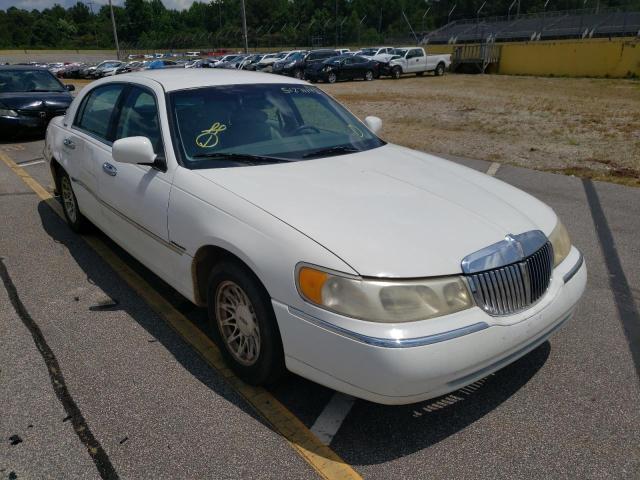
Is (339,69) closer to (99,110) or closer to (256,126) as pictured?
(99,110)

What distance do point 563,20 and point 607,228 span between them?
200ft

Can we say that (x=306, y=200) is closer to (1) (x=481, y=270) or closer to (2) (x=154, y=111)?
(1) (x=481, y=270)

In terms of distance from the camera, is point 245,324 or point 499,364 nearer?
point 499,364

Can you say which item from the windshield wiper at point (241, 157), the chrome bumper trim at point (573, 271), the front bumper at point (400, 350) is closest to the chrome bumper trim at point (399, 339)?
the front bumper at point (400, 350)

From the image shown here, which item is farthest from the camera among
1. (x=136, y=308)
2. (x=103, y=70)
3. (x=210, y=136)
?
(x=103, y=70)

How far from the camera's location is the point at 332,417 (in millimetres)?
2828

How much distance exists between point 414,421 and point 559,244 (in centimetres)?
128

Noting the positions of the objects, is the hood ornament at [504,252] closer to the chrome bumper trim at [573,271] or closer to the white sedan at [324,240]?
the white sedan at [324,240]

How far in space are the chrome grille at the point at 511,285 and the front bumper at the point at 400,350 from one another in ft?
0.17

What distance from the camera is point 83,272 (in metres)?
4.63

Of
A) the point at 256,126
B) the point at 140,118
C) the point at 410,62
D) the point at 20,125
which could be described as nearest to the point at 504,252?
the point at 256,126

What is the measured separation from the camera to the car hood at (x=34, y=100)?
11773mm

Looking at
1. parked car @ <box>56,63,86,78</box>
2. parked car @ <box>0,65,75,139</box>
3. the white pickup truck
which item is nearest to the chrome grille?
parked car @ <box>0,65,75,139</box>

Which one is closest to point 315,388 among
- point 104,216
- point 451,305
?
point 451,305
